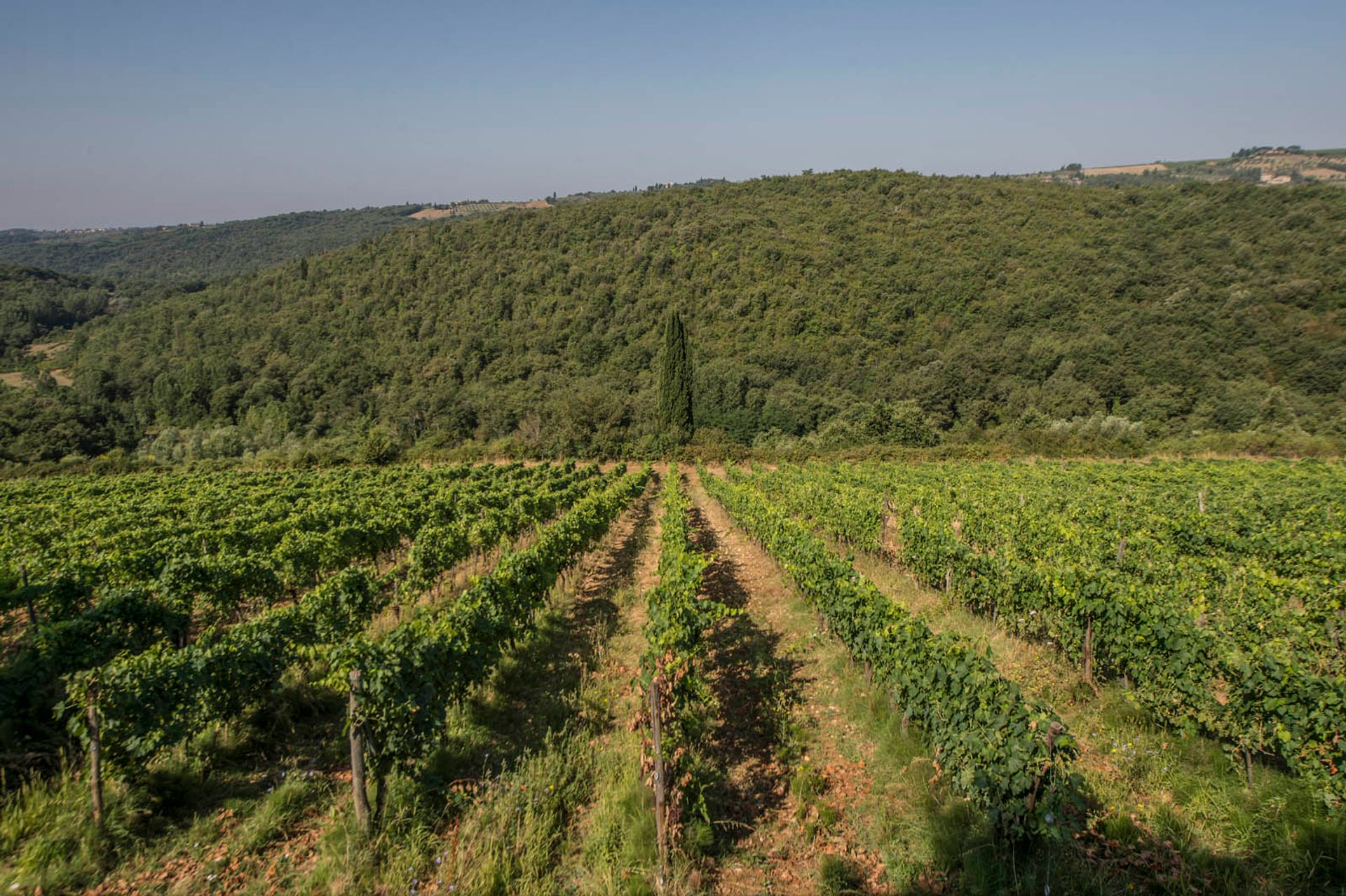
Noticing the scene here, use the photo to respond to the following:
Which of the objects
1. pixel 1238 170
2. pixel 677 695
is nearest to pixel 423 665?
pixel 677 695

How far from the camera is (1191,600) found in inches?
361

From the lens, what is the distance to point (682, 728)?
6035 mm

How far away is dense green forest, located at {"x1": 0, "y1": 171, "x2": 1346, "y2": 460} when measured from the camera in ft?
171

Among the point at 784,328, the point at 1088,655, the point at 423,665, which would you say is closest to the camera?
the point at 423,665

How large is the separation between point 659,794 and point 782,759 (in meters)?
2.14

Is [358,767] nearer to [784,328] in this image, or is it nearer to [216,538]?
[216,538]

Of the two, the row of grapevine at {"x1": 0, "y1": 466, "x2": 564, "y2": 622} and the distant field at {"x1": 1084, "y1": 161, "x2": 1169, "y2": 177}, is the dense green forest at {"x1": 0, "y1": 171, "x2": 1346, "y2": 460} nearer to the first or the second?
the row of grapevine at {"x1": 0, "y1": 466, "x2": 564, "y2": 622}

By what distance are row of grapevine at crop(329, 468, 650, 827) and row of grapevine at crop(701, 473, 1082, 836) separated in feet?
16.2

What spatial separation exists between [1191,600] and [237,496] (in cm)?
2837

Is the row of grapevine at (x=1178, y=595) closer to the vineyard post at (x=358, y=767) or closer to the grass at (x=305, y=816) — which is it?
the grass at (x=305, y=816)

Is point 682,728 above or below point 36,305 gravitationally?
below

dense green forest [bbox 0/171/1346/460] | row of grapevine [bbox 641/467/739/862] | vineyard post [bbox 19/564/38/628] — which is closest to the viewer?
row of grapevine [bbox 641/467/739/862]

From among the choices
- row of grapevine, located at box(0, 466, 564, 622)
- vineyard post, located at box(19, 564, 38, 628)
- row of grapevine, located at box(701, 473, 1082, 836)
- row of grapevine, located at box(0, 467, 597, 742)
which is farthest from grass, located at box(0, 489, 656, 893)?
vineyard post, located at box(19, 564, 38, 628)

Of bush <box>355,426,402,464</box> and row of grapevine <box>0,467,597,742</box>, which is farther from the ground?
row of grapevine <box>0,467,597,742</box>
